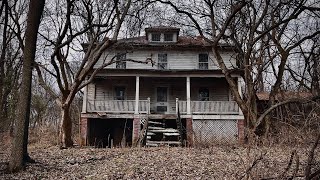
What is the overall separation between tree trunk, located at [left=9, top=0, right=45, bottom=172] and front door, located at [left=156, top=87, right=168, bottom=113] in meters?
15.5

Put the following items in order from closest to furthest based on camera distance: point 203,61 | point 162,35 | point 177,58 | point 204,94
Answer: point 177,58 < point 203,61 < point 204,94 < point 162,35

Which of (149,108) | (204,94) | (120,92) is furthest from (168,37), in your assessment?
(149,108)

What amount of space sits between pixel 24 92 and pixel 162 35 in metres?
17.0

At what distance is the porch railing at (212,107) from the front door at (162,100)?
9.30 feet

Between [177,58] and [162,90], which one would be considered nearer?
[177,58]

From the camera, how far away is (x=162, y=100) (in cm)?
2530

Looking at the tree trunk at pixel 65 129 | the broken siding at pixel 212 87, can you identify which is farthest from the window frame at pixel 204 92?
the tree trunk at pixel 65 129

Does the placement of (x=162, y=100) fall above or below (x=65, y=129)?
above

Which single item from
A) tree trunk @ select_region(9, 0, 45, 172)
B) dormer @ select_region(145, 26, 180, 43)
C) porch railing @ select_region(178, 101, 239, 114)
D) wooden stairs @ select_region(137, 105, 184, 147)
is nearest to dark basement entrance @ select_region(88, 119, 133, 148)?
wooden stairs @ select_region(137, 105, 184, 147)

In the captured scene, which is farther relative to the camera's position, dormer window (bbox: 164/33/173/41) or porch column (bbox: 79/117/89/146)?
dormer window (bbox: 164/33/173/41)

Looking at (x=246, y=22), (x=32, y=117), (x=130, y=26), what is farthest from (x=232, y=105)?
(x=32, y=117)

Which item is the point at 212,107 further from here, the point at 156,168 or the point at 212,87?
the point at 156,168

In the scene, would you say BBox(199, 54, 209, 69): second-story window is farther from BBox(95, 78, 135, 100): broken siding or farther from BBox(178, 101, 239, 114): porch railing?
BBox(95, 78, 135, 100): broken siding

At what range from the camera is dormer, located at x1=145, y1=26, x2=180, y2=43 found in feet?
82.8
